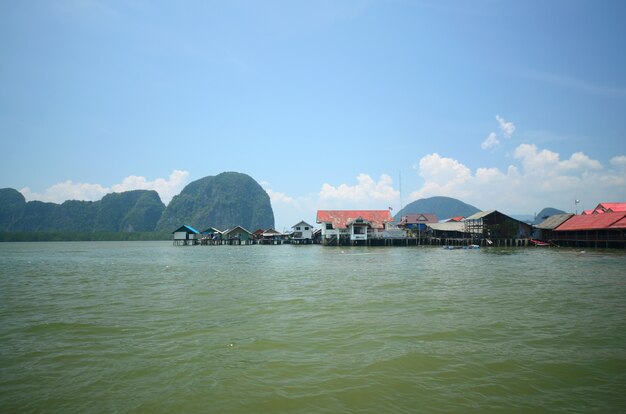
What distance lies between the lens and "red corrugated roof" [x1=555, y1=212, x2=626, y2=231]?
45125 mm

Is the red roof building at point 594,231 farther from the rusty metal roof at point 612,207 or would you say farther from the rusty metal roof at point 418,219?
the rusty metal roof at point 418,219

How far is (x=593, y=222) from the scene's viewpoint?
158ft

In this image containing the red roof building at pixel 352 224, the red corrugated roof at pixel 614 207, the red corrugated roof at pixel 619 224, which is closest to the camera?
the red corrugated roof at pixel 619 224

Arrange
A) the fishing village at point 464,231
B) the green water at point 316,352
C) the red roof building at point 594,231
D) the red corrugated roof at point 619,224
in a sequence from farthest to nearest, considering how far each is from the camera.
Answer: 1. the fishing village at point 464,231
2. the red roof building at point 594,231
3. the red corrugated roof at point 619,224
4. the green water at point 316,352

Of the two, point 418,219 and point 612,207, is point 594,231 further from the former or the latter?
point 418,219

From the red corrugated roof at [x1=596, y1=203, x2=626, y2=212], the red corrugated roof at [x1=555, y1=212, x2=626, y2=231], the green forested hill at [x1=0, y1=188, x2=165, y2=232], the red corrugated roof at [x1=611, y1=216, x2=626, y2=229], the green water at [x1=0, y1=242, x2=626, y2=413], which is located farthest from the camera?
the green forested hill at [x1=0, y1=188, x2=165, y2=232]

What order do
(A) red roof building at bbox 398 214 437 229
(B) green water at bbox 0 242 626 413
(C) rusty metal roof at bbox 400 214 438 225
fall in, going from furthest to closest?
Answer: (C) rusty metal roof at bbox 400 214 438 225
(A) red roof building at bbox 398 214 437 229
(B) green water at bbox 0 242 626 413

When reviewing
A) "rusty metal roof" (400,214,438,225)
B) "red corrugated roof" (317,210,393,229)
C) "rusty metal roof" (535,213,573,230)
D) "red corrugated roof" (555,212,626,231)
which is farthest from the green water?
"rusty metal roof" (400,214,438,225)

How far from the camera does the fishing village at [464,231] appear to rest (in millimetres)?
48531

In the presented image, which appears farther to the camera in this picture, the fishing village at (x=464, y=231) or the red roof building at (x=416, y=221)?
the red roof building at (x=416, y=221)

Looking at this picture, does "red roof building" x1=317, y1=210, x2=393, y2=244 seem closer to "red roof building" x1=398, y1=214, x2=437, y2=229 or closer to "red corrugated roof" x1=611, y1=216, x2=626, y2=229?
"red roof building" x1=398, y1=214, x2=437, y2=229

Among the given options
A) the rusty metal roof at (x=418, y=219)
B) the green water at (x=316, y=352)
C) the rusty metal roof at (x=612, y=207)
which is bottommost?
the green water at (x=316, y=352)

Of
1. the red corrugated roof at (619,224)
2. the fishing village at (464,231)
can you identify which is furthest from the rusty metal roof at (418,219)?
the red corrugated roof at (619,224)

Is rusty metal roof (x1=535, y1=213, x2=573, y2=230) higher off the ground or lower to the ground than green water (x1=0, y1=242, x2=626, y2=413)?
higher
